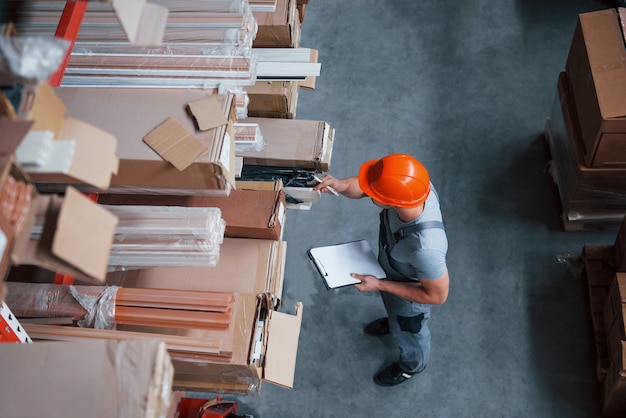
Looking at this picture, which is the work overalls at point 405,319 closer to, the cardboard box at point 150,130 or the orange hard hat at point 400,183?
the orange hard hat at point 400,183

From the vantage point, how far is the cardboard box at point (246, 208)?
3.07 metres

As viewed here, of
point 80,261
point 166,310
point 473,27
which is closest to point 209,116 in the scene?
point 166,310

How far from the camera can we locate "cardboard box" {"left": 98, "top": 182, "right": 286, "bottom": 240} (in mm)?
3070

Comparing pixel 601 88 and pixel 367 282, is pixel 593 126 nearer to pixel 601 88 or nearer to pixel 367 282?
→ pixel 601 88

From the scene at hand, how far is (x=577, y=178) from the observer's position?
175 inches

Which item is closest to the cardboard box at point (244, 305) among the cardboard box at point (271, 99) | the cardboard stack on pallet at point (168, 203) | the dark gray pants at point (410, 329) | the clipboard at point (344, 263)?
the cardboard stack on pallet at point (168, 203)

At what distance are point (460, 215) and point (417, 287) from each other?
5.76 feet

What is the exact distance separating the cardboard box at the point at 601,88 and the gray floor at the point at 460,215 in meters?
0.88

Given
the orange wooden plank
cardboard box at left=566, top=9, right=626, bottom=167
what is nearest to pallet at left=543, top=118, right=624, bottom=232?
cardboard box at left=566, top=9, right=626, bottom=167

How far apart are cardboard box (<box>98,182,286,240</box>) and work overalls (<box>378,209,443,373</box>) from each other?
70cm

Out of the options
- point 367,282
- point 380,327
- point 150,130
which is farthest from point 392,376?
point 150,130

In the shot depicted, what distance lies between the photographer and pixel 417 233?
3.17 m

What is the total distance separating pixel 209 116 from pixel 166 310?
0.88 metres

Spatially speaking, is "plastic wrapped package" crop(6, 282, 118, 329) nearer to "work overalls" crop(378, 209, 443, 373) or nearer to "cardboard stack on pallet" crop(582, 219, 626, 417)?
"work overalls" crop(378, 209, 443, 373)
